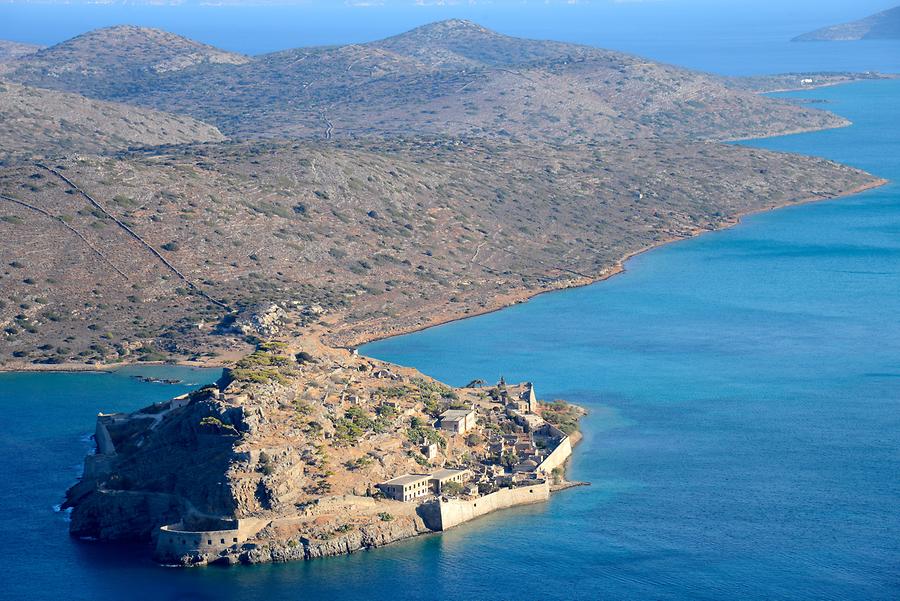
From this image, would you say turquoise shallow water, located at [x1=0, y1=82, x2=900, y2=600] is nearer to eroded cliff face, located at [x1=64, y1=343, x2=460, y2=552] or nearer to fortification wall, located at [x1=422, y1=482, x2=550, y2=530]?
fortification wall, located at [x1=422, y1=482, x2=550, y2=530]

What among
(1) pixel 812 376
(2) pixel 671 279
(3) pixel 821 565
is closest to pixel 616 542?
(3) pixel 821 565

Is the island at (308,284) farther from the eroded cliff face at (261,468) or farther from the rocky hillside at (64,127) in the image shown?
the rocky hillside at (64,127)

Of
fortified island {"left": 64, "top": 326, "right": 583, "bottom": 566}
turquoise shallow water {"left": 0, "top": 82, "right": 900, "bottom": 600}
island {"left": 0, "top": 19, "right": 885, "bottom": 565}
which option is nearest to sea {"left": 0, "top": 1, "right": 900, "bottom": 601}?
turquoise shallow water {"left": 0, "top": 82, "right": 900, "bottom": 600}

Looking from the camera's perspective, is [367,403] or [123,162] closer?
[367,403]

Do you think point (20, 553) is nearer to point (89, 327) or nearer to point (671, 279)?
point (89, 327)

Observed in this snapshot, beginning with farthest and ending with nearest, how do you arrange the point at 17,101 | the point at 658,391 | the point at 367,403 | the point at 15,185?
the point at 17,101 < the point at 15,185 < the point at 658,391 < the point at 367,403

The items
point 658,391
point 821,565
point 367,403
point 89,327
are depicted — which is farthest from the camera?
point 89,327

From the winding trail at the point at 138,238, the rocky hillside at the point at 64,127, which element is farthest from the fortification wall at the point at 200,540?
the rocky hillside at the point at 64,127
